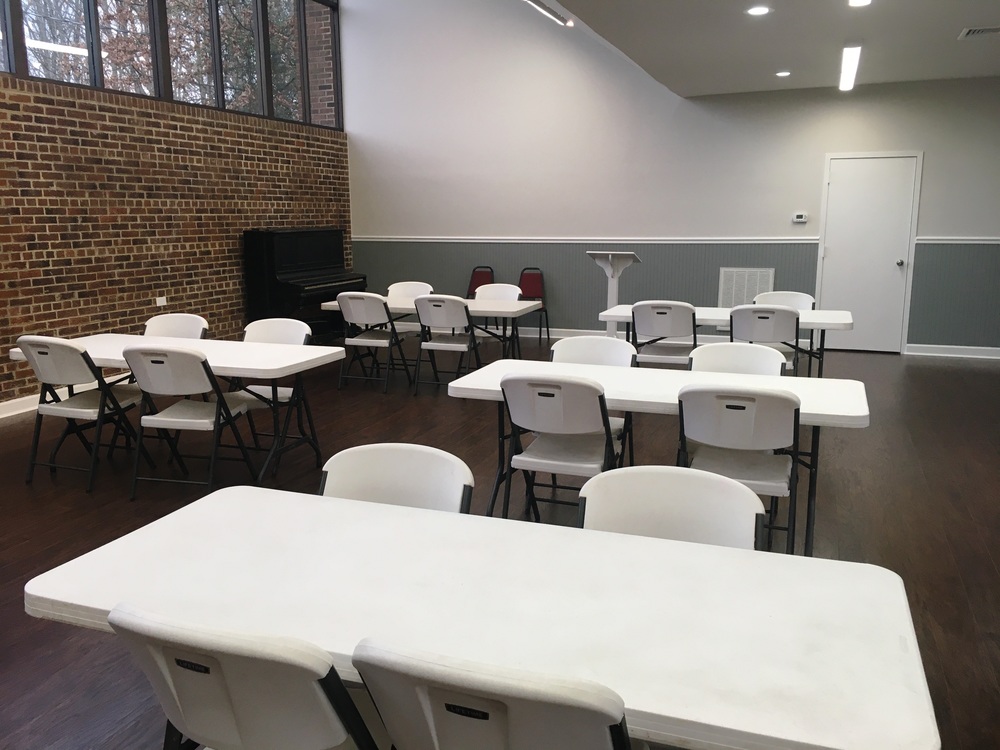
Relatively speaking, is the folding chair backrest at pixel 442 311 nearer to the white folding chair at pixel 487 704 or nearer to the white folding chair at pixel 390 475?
the white folding chair at pixel 390 475

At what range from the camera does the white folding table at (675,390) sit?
9.23 feet

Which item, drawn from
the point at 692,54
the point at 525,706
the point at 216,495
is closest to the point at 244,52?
the point at 692,54

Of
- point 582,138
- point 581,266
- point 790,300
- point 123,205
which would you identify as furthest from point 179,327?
point 582,138

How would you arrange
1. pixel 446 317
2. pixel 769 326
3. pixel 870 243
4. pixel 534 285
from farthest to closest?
1. pixel 534 285
2. pixel 870 243
3. pixel 446 317
4. pixel 769 326

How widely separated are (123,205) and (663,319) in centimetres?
448

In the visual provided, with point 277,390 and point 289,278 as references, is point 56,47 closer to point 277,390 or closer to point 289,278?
point 289,278

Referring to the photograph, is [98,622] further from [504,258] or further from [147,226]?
[504,258]

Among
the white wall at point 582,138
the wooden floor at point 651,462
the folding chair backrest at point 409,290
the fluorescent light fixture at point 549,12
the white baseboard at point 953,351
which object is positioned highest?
the fluorescent light fixture at point 549,12

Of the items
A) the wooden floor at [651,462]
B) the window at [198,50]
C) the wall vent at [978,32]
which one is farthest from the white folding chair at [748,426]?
the window at [198,50]

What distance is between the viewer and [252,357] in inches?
157

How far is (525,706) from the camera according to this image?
3.52 feet

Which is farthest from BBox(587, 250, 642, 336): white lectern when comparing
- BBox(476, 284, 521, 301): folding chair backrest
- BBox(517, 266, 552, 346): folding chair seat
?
BBox(517, 266, 552, 346): folding chair seat

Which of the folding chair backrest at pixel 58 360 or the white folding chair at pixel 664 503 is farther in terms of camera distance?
the folding chair backrest at pixel 58 360

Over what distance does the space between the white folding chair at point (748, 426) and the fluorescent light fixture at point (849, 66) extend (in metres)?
4.25
